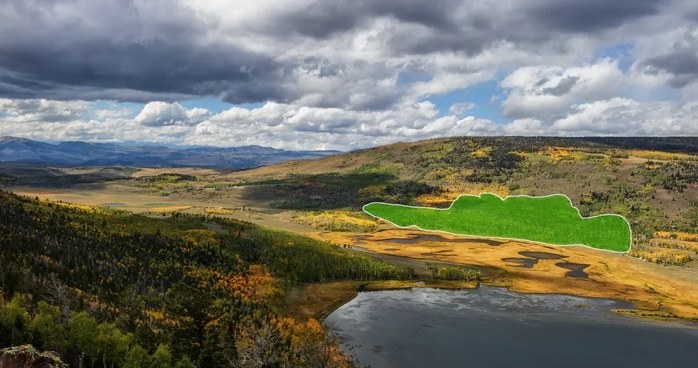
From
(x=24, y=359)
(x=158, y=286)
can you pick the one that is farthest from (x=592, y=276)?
(x=24, y=359)

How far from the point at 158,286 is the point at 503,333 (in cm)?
6556

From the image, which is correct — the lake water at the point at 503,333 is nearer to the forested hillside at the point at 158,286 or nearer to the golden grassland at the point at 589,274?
the golden grassland at the point at 589,274

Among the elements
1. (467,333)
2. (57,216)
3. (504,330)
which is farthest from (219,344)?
(57,216)

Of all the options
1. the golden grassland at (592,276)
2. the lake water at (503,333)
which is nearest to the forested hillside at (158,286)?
the lake water at (503,333)

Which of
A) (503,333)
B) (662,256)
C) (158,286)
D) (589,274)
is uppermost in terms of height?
(158,286)

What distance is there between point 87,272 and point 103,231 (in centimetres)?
4160

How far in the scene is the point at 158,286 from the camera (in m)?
109

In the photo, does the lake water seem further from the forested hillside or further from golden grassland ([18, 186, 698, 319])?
the forested hillside

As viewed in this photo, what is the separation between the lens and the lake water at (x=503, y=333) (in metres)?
85.1

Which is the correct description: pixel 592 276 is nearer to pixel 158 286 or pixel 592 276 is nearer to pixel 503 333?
pixel 503 333

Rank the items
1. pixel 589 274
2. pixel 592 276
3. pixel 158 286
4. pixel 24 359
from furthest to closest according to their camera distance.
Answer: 1. pixel 589 274
2. pixel 592 276
3. pixel 158 286
4. pixel 24 359

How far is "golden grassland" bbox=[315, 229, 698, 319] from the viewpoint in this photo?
121562mm

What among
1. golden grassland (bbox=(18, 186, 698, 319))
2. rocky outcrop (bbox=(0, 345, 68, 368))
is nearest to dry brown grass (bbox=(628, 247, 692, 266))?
golden grassland (bbox=(18, 186, 698, 319))

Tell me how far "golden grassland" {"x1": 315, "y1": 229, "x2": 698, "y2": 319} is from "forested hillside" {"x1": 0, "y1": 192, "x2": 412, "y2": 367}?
93.8 ft
